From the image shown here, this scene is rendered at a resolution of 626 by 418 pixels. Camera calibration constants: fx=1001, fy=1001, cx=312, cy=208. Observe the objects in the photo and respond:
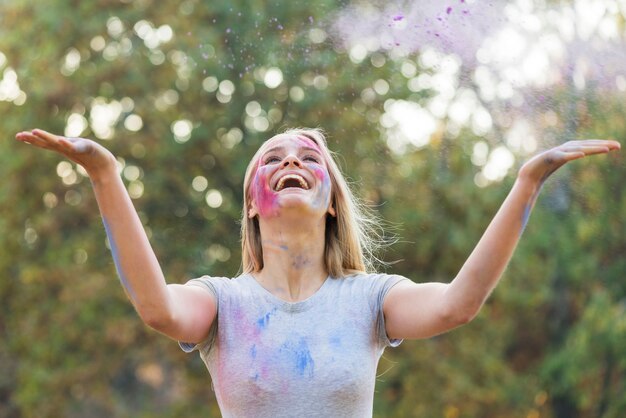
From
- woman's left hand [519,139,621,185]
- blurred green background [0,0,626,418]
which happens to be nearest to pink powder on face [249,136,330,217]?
woman's left hand [519,139,621,185]

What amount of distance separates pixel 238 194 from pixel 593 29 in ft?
32.1

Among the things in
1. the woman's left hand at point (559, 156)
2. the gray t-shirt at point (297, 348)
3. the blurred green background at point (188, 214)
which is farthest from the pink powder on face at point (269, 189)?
the blurred green background at point (188, 214)

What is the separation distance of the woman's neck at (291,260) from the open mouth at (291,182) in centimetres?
11

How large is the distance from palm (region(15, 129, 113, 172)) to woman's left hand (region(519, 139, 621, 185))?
1066 millimetres

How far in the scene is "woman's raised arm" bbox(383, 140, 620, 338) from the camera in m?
2.51

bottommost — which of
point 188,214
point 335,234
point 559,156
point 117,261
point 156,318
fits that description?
point 188,214

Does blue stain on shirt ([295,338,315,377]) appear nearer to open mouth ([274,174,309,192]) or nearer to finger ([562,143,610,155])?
open mouth ([274,174,309,192])

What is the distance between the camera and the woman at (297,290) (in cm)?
257

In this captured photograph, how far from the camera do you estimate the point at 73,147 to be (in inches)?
95.7

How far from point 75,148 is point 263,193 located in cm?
74

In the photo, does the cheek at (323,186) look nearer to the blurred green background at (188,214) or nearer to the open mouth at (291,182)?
the open mouth at (291,182)

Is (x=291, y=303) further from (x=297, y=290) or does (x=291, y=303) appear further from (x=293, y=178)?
(x=293, y=178)

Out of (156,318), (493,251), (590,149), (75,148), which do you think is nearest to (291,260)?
(156,318)

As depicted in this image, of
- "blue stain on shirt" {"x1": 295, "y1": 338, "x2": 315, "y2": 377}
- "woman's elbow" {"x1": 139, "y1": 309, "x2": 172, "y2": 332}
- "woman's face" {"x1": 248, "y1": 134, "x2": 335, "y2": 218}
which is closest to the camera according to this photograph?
"woman's elbow" {"x1": 139, "y1": 309, "x2": 172, "y2": 332}
